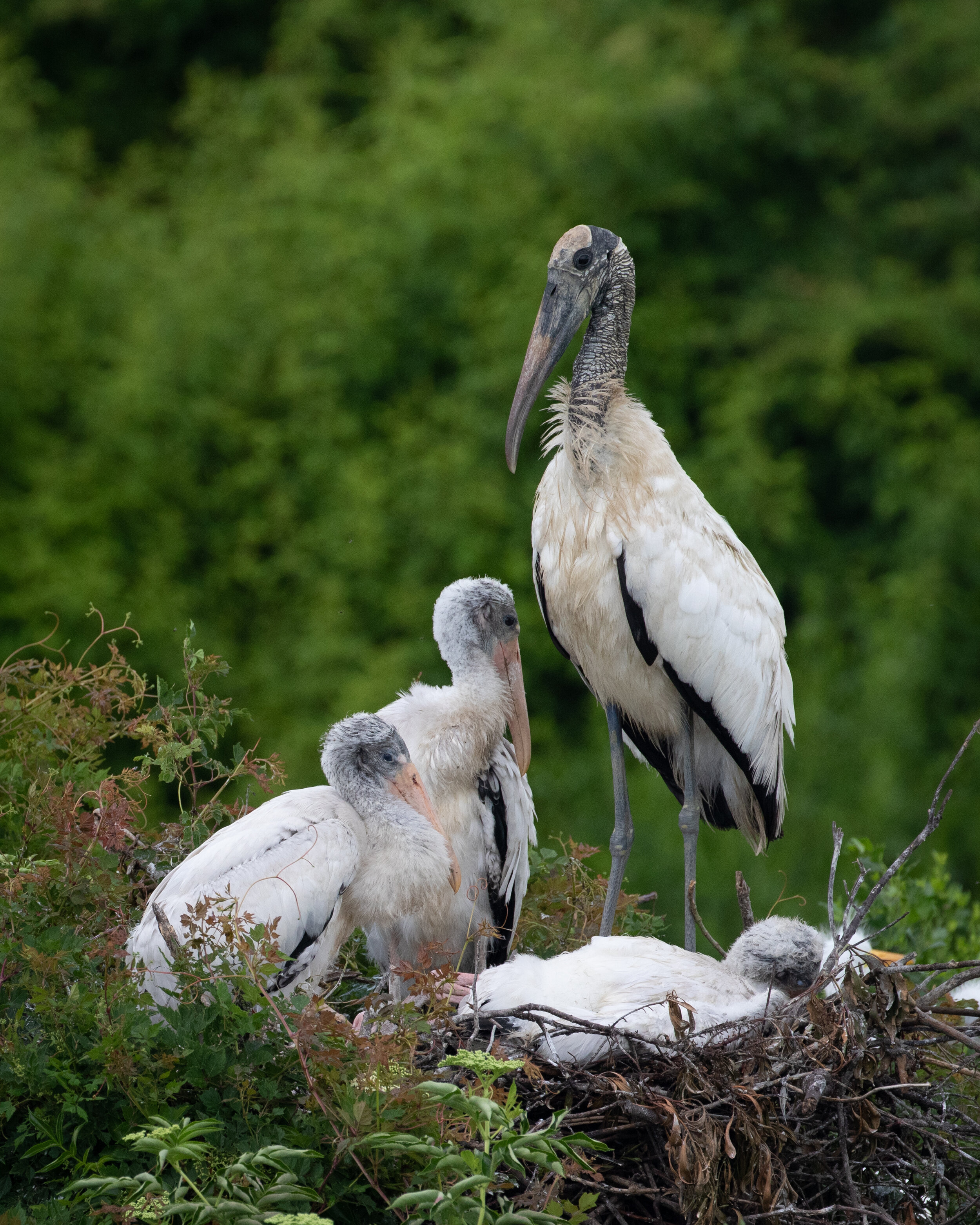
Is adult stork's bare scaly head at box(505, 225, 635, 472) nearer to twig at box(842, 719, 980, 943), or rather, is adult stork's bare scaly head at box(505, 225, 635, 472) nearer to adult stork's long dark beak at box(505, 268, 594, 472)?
adult stork's long dark beak at box(505, 268, 594, 472)

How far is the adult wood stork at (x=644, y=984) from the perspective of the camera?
2932 mm

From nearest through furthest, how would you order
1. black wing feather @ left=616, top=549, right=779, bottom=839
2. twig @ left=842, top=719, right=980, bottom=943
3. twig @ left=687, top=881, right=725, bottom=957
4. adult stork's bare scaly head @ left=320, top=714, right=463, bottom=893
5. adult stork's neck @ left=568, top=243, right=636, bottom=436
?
twig @ left=842, top=719, right=980, bottom=943 < twig @ left=687, top=881, right=725, bottom=957 < adult stork's bare scaly head @ left=320, top=714, right=463, bottom=893 < black wing feather @ left=616, top=549, right=779, bottom=839 < adult stork's neck @ left=568, top=243, right=636, bottom=436

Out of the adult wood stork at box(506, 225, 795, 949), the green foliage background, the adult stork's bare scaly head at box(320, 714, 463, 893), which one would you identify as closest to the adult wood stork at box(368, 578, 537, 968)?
the adult wood stork at box(506, 225, 795, 949)

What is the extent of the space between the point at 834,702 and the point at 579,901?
4432 mm

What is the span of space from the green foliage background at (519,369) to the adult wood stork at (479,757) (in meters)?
3.87

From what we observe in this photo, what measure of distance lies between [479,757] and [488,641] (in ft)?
1.12

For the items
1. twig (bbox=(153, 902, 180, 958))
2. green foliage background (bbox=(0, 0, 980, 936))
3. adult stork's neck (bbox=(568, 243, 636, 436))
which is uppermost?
adult stork's neck (bbox=(568, 243, 636, 436))

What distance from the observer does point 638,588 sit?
3742 mm

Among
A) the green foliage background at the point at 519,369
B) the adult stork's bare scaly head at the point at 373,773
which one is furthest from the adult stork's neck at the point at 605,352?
the green foliage background at the point at 519,369

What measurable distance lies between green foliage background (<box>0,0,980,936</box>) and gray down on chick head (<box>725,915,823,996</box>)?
15.0 feet

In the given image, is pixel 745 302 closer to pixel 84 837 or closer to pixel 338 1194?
pixel 84 837

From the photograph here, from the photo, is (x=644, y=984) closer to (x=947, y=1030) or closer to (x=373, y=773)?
(x=947, y=1030)

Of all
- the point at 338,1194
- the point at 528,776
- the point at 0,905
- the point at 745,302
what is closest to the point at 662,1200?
the point at 338,1194

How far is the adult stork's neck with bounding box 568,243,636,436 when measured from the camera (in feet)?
13.1
